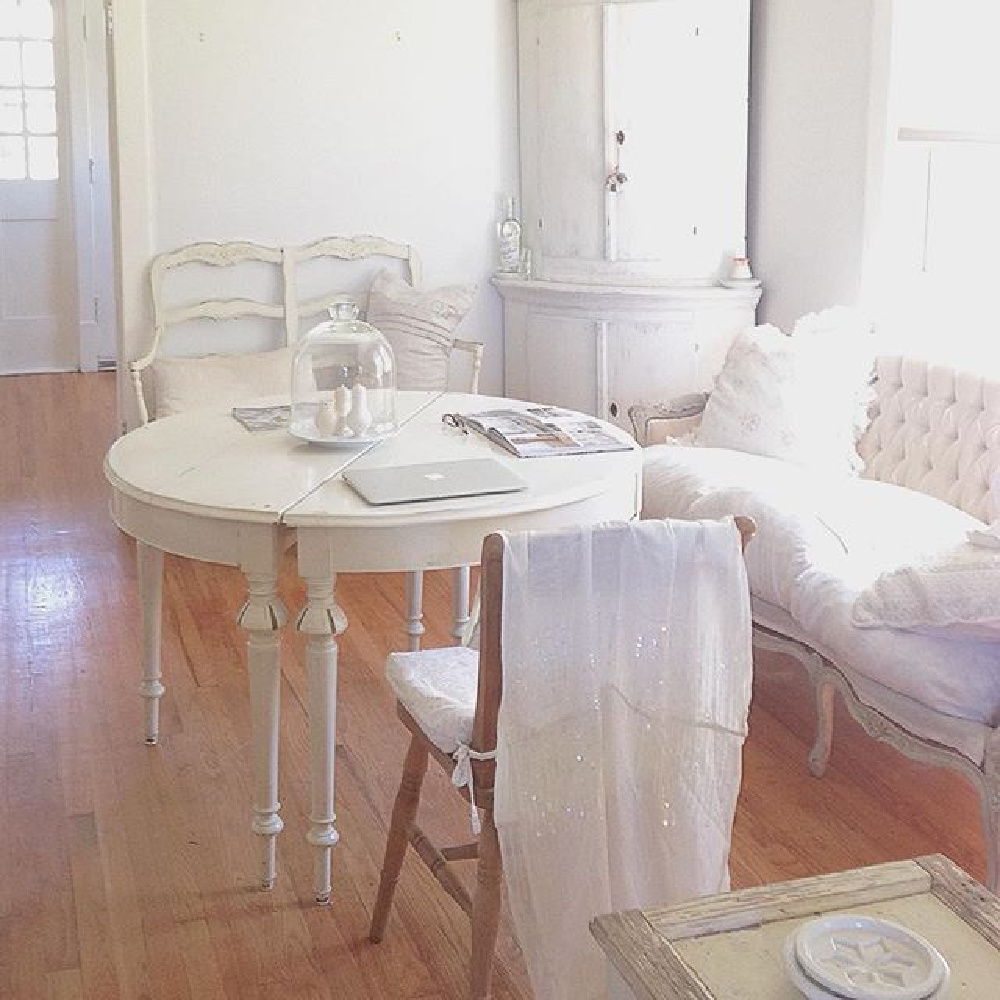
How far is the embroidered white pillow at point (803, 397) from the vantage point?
13.8ft

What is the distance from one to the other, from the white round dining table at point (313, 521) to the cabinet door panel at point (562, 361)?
2236mm

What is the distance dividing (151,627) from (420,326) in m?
2.15

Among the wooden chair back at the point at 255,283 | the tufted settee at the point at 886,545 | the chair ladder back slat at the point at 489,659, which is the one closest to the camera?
the chair ladder back slat at the point at 489,659

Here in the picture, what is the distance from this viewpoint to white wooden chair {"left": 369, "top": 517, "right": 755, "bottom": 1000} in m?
2.29

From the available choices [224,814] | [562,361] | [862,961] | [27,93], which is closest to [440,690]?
[224,814]

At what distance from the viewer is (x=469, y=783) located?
2.43m

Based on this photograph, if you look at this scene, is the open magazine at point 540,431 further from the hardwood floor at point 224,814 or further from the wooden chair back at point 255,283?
the wooden chair back at point 255,283

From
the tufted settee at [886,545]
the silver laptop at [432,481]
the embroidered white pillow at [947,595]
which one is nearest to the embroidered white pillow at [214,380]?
the tufted settee at [886,545]

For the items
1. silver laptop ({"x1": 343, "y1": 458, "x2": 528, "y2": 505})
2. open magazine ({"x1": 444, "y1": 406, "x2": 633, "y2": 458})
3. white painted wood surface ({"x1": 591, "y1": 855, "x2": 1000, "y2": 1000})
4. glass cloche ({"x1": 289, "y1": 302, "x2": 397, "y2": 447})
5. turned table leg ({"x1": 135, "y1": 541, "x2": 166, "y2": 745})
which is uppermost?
glass cloche ({"x1": 289, "y1": 302, "x2": 397, "y2": 447})

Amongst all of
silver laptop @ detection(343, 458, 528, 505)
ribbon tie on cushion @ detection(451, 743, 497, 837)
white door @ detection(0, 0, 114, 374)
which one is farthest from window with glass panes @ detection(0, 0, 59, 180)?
ribbon tie on cushion @ detection(451, 743, 497, 837)

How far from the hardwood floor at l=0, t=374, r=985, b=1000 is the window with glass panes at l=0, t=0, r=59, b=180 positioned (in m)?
4.24

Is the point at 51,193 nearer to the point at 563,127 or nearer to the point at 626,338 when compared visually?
the point at 563,127

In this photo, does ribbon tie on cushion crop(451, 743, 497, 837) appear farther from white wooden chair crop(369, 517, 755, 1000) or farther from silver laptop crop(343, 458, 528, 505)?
silver laptop crop(343, 458, 528, 505)

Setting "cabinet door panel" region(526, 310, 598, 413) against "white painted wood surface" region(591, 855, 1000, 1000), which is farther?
"cabinet door panel" region(526, 310, 598, 413)
